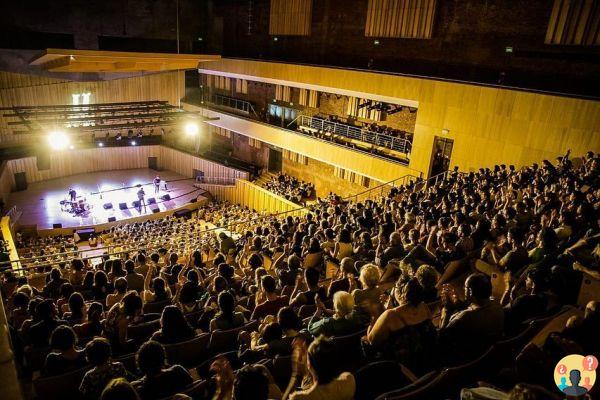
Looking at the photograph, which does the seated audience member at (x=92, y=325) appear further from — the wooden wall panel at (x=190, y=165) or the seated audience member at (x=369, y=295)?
the wooden wall panel at (x=190, y=165)

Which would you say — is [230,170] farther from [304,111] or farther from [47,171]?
[47,171]

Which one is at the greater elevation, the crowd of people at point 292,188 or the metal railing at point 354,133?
the metal railing at point 354,133

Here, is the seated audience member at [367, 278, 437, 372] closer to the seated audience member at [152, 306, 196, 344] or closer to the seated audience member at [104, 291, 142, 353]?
the seated audience member at [152, 306, 196, 344]

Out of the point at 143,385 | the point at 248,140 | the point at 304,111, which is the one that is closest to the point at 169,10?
the point at 248,140

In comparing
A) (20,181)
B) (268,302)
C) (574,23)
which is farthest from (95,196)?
(574,23)

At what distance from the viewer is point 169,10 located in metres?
23.1

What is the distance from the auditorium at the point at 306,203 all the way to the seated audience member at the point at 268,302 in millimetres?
22

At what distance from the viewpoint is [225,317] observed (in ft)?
13.2

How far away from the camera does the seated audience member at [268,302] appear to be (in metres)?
4.39

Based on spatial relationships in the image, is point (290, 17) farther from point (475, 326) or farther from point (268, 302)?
point (475, 326)

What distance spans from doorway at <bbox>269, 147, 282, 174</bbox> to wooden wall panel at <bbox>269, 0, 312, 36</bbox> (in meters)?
5.80

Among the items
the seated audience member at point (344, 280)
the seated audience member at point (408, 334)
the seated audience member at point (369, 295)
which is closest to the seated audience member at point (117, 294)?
the seated audience member at point (344, 280)

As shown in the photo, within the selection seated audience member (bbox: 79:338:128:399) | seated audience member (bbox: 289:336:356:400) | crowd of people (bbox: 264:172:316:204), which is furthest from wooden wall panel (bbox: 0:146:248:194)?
seated audience member (bbox: 289:336:356:400)

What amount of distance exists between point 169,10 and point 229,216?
13.0 m
